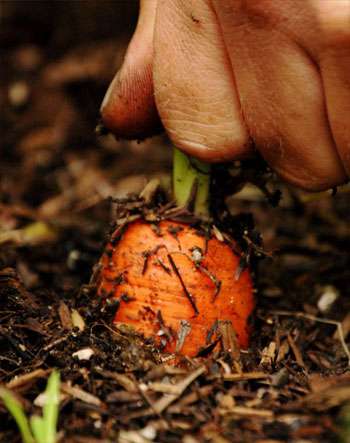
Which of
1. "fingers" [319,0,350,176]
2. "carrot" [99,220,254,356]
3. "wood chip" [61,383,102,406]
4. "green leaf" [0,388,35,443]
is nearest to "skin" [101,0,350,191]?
"fingers" [319,0,350,176]

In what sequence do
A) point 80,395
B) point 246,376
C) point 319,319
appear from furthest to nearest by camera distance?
point 319,319 → point 246,376 → point 80,395

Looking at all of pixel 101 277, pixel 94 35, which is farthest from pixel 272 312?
pixel 94 35

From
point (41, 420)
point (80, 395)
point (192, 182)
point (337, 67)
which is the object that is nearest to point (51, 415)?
point (41, 420)

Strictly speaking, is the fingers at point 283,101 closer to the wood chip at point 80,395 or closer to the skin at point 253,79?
the skin at point 253,79

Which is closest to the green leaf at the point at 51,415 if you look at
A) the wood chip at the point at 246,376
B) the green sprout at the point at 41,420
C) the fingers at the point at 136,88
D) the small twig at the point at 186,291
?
the green sprout at the point at 41,420

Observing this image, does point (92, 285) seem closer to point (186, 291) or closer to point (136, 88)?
point (186, 291)

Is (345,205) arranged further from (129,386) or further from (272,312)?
(129,386)

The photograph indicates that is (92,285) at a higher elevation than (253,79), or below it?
below

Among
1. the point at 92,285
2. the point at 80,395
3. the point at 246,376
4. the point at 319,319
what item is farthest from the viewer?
the point at 319,319
